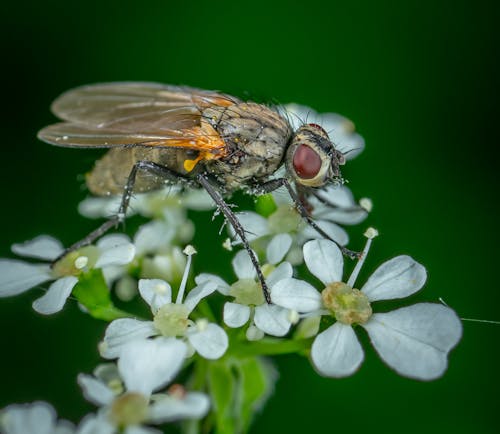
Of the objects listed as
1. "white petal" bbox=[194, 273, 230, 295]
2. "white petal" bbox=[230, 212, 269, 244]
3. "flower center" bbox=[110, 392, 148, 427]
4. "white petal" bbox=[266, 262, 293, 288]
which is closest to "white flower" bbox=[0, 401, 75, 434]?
"flower center" bbox=[110, 392, 148, 427]

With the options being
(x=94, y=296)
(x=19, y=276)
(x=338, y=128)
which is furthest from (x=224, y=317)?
(x=338, y=128)

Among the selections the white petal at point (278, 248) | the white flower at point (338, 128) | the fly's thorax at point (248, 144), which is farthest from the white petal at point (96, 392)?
the white flower at point (338, 128)

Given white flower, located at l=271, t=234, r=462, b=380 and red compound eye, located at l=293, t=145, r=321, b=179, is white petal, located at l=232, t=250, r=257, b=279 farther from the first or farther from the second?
red compound eye, located at l=293, t=145, r=321, b=179

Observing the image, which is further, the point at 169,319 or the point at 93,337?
the point at 93,337

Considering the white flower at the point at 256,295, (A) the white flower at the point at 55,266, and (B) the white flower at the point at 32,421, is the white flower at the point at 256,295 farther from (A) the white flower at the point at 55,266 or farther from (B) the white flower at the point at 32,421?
(B) the white flower at the point at 32,421

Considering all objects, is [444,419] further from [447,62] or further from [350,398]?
[447,62]

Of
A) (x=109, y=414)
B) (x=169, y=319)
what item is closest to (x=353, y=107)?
(x=169, y=319)

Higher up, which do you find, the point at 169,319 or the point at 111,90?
the point at 111,90
